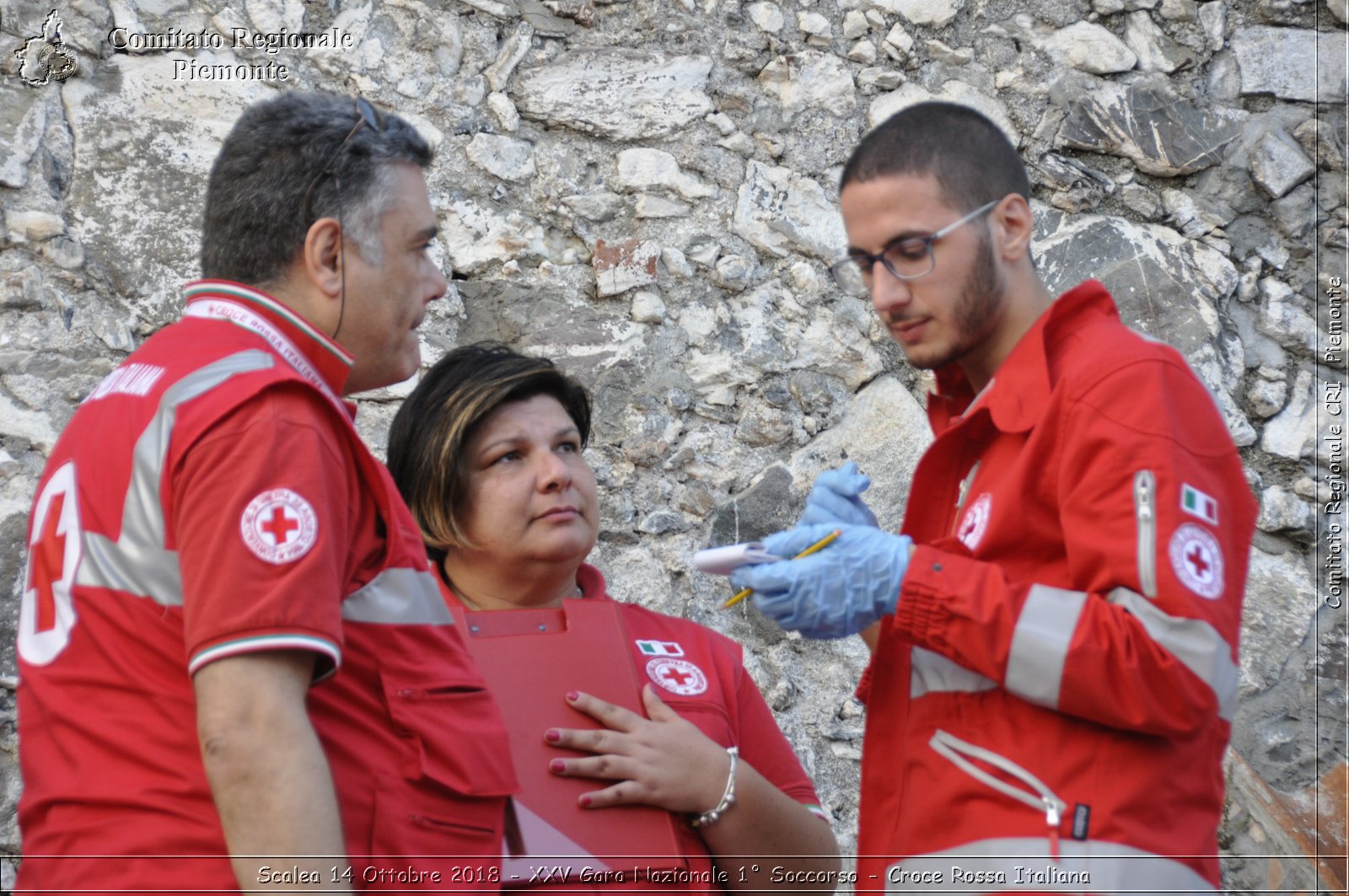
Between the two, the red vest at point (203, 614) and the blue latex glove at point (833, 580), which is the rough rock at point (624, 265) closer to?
the blue latex glove at point (833, 580)

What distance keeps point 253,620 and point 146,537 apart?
0.19 m

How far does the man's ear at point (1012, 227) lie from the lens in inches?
79.6

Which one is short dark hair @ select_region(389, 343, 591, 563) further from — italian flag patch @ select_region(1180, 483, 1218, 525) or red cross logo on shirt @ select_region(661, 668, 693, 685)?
italian flag patch @ select_region(1180, 483, 1218, 525)

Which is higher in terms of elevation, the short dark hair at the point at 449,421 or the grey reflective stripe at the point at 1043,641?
the short dark hair at the point at 449,421

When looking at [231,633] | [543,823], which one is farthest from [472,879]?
[231,633]

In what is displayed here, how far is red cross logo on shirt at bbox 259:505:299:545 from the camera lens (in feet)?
4.68

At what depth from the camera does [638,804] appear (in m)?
2.13

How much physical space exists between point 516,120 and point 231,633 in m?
2.15

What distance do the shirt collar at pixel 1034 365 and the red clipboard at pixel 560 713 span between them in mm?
766

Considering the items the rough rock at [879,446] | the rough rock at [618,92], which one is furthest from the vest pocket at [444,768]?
the rough rock at [618,92]

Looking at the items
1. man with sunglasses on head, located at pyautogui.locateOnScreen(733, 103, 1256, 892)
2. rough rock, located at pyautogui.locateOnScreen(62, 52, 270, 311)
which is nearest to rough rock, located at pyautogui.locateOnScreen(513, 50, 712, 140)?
rough rock, located at pyautogui.locateOnScreen(62, 52, 270, 311)

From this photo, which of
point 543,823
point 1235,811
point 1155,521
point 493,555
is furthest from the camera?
point 1235,811

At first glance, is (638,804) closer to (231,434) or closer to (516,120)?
(231,434)

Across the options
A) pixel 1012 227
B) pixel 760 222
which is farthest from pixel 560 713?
pixel 760 222
